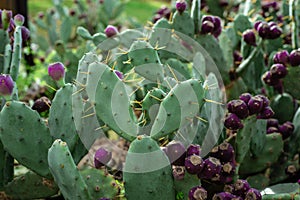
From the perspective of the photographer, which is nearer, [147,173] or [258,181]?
[147,173]

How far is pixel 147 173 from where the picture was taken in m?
1.45

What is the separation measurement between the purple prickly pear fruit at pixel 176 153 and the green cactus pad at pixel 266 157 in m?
0.61

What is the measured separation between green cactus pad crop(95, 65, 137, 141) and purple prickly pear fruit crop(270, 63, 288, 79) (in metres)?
0.67

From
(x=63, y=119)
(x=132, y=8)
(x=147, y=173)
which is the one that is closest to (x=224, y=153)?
(x=147, y=173)

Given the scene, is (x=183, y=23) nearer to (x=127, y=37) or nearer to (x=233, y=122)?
(x=127, y=37)

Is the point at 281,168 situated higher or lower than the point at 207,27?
lower

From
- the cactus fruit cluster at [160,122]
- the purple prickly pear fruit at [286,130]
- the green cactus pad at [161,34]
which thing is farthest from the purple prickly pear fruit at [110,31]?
the purple prickly pear fruit at [286,130]

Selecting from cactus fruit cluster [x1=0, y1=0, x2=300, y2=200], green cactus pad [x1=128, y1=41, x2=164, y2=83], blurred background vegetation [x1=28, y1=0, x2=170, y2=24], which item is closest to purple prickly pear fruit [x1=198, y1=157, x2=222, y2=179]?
cactus fruit cluster [x1=0, y1=0, x2=300, y2=200]

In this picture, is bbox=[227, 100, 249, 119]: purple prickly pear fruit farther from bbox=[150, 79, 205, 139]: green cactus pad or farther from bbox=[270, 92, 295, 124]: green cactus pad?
bbox=[270, 92, 295, 124]: green cactus pad

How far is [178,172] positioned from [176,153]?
0.05 metres

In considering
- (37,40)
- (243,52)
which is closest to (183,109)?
(243,52)

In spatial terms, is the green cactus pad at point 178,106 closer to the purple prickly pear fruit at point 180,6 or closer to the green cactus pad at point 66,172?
the green cactus pad at point 66,172

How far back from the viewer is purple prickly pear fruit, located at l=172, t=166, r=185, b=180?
57.5 inches

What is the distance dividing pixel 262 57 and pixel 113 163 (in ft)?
2.85
